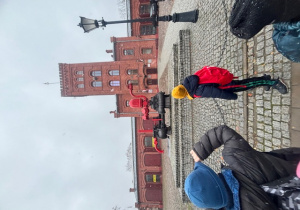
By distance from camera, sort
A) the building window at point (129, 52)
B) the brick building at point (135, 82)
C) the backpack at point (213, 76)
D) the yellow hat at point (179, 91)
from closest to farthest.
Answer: the backpack at point (213, 76) → the yellow hat at point (179, 91) → the brick building at point (135, 82) → the building window at point (129, 52)

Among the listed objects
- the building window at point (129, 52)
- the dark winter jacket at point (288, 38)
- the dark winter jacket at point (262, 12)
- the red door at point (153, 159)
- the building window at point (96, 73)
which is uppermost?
the building window at point (129, 52)

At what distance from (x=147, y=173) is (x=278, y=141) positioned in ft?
64.8

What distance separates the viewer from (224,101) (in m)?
6.45

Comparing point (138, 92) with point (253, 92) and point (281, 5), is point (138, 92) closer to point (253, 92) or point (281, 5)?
point (253, 92)

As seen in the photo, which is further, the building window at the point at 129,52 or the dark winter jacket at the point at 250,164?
the building window at the point at 129,52

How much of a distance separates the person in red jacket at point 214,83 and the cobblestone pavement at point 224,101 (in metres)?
0.33

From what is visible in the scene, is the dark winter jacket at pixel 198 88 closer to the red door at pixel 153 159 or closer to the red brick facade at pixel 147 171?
the red brick facade at pixel 147 171

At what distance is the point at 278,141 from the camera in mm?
4258

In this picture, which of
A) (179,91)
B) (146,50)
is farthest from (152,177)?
(179,91)

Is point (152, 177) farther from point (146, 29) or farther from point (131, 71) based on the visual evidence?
point (146, 29)

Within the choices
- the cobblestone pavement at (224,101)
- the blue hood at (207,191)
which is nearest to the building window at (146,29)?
the cobblestone pavement at (224,101)

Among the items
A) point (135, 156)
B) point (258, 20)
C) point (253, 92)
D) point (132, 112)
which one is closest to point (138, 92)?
point (132, 112)

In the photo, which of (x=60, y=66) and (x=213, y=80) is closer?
(x=213, y=80)

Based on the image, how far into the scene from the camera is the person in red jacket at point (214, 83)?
3.94 m
